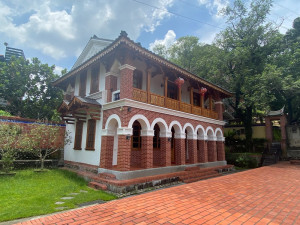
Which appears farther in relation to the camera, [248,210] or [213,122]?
[213,122]

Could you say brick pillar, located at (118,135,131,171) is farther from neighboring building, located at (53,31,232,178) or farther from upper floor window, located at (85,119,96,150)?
upper floor window, located at (85,119,96,150)

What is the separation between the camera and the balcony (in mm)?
9211

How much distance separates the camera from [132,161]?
34.1ft

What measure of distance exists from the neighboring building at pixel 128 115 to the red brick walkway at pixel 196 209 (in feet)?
9.47

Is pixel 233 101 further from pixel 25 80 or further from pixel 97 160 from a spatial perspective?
pixel 25 80

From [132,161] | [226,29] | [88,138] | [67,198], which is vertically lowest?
[67,198]

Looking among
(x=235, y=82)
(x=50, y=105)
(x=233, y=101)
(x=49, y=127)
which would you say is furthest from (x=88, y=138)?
(x=233, y=101)

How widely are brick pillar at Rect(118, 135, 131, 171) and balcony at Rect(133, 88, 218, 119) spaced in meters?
2.16

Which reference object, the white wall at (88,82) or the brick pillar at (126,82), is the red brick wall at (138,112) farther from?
Result: the white wall at (88,82)

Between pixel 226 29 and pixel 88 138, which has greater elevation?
pixel 226 29

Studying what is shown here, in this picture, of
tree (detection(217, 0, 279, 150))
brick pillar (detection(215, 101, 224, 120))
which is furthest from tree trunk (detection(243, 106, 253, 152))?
brick pillar (detection(215, 101, 224, 120))

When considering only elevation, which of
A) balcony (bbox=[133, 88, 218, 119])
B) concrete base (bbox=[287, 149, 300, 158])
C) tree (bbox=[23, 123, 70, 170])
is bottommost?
concrete base (bbox=[287, 149, 300, 158])

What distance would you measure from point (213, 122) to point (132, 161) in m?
7.48

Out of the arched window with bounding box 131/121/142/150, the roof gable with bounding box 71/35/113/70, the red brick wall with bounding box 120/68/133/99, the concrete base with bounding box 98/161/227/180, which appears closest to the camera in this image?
the concrete base with bounding box 98/161/227/180
